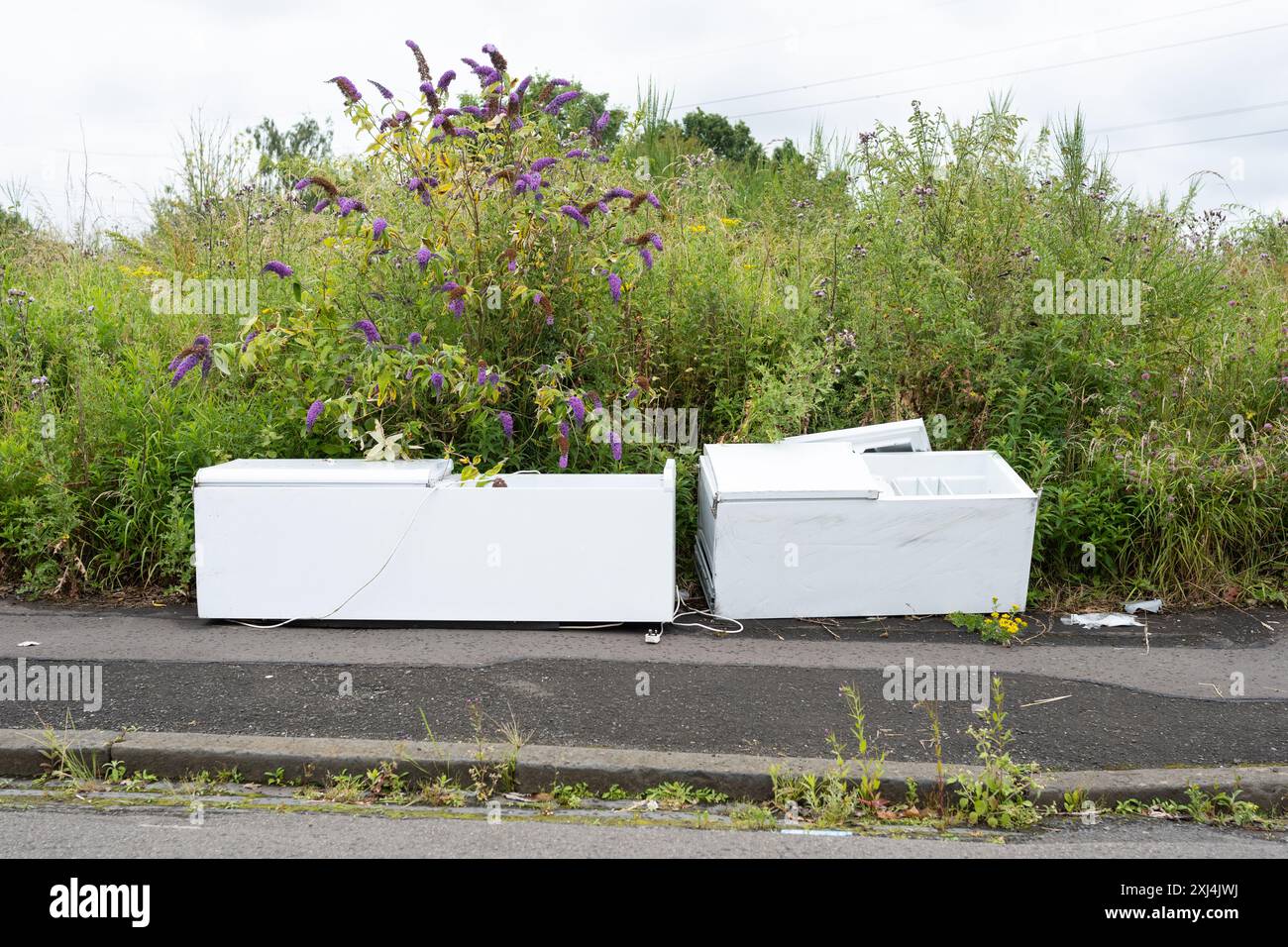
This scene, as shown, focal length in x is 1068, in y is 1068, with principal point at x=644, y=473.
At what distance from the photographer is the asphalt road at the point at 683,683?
442 cm

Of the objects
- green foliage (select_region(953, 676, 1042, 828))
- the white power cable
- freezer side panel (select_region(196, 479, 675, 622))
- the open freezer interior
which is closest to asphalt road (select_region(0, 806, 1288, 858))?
green foliage (select_region(953, 676, 1042, 828))

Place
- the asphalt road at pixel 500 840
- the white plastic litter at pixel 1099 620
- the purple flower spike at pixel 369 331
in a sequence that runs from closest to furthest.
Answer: the asphalt road at pixel 500 840 < the purple flower spike at pixel 369 331 < the white plastic litter at pixel 1099 620

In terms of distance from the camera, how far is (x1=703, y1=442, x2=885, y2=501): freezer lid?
5668mm

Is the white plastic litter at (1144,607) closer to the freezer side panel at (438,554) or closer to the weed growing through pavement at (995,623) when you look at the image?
the weed growing through pavement at (995,623)

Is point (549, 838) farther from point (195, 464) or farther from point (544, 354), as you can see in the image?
point (195, 464)

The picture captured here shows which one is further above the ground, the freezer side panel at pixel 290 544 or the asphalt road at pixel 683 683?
the freezer side panel at pixel 290 544

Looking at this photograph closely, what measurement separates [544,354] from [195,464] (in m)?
2.22

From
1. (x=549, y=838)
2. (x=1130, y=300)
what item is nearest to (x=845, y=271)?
(x=1130, y=300)

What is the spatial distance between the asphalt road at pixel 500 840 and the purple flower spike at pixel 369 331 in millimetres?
2779

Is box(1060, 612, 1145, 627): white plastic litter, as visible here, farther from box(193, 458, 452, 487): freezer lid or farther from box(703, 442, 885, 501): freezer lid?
box(193, 458, 452, 487): freezer lid

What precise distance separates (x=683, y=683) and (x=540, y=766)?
1.06 metres

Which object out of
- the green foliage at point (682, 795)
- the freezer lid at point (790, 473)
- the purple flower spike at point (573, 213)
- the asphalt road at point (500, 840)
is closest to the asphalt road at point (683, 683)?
the green foliage at point (682, 795)

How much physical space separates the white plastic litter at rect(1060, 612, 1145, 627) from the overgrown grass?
24cm

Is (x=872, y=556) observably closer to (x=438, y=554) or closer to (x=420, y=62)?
(x=438, y=554)
